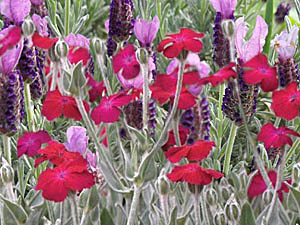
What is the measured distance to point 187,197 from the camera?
34.6 inches

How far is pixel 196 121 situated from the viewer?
0.88 m

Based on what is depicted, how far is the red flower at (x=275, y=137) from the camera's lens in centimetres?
80

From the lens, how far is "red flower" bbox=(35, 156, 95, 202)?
0.74 meters

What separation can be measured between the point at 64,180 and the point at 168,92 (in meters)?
0.24

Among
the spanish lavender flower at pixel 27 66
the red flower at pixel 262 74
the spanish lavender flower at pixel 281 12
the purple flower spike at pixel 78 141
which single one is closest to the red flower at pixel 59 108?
the purple flower spike at pixel 78 141

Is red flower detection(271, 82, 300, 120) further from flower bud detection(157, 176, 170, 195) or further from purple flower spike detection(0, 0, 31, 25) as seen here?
purple flower spike detection(0, 0, 31, 25)

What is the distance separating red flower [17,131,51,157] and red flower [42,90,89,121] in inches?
2.0

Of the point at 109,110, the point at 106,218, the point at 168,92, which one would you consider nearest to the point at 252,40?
the point at 168,92

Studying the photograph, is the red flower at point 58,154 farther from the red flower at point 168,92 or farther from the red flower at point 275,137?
the red flower at point 275,137

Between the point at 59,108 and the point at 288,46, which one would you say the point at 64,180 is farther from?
the point at 288,46

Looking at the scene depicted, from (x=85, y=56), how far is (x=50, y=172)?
1.06 feet

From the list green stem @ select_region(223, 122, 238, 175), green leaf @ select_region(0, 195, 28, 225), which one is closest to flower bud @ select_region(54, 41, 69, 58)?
green leaf @ select_region(0, 195, 28, 225)

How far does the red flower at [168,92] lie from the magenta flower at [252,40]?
0.13 metres

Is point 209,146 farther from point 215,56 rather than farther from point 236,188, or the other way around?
point 215,56
